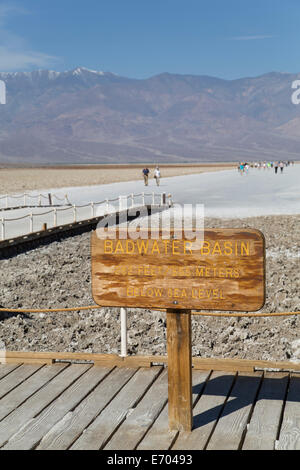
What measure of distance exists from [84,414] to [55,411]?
0.88 ft

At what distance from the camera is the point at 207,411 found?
5.48 metres

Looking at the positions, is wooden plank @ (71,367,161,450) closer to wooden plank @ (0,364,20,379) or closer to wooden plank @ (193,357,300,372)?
wooden plank @ (193,357,300,372)

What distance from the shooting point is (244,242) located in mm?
4844

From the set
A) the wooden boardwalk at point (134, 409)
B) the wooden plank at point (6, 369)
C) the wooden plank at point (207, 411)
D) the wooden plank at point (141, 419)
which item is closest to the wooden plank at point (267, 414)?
the wooden boardwalk at point (134, 409)

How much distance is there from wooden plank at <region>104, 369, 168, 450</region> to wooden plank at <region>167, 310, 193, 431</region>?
269 mm

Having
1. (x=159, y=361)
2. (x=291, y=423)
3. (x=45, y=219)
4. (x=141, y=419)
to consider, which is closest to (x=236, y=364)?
(x=159, y=361)

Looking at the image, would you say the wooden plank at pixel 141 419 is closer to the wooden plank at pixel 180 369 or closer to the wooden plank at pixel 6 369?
the wooden plank at pixel 180 369

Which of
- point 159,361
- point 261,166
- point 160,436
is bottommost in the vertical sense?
point 160,436

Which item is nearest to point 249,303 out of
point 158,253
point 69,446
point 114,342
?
point 158,253

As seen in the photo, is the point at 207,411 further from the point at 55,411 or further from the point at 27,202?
the point at 27,202

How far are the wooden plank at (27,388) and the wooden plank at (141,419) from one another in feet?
3.41

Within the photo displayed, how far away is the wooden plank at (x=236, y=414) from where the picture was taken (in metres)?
4.90
